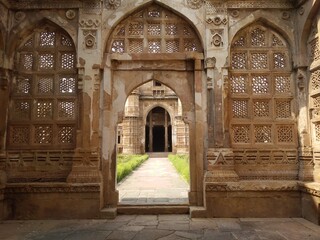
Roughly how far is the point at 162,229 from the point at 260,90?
11.7 feet

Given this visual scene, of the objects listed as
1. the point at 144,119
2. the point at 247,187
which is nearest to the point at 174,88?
the point at 247,187

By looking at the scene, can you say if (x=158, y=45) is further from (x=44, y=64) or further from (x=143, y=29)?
(x=44, y=64)

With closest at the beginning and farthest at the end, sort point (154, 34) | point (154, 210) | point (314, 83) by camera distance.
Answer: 1. point (314, 83)
2. point (154, 210)
3. point (154, 34)

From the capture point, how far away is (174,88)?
618cm

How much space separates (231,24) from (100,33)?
2842 mm

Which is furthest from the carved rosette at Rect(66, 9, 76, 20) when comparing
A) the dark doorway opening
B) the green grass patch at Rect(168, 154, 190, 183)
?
the dark doorway opening

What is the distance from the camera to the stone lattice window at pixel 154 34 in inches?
247

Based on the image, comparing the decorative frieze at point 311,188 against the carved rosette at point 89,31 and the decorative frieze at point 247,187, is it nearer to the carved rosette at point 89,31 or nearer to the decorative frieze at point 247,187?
the decorative frieze at point 247,187

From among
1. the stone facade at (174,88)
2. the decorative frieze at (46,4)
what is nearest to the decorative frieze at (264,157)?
the stone facade at (174,88)

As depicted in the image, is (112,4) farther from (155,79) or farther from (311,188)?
(311,188)

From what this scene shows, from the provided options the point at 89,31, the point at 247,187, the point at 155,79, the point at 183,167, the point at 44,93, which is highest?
the point at 89,31

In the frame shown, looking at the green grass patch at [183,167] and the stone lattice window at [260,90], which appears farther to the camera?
the green grass patch at [183,167]

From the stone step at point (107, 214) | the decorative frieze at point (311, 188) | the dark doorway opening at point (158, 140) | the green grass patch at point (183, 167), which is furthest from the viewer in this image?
the dark doorway opening at point (158, 140)

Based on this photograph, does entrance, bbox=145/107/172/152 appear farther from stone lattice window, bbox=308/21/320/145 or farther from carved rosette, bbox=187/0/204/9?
stone lattice window, bbox=308/21/320/145
